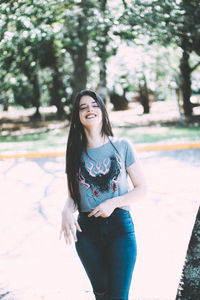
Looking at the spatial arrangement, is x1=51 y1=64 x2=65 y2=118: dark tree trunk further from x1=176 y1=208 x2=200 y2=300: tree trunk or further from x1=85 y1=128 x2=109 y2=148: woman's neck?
x1=176 y1=208 x2=200 y2=300: tree trunk

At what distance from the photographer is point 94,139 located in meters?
2.08

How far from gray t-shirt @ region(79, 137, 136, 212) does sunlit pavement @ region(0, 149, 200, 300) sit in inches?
52.9

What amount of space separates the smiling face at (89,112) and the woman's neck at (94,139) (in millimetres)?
39

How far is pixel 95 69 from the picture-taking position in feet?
75.3

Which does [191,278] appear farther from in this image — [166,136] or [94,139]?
[166,136]

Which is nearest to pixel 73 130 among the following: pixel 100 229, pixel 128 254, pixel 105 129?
pixel 105 129

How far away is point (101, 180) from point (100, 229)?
0.26 m

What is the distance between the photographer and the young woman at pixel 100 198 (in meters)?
1.89

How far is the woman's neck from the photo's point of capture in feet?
6.80

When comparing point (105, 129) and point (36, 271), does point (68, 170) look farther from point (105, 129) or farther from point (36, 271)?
point (36, 271)

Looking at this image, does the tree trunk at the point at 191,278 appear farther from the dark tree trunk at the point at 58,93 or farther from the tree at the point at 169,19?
the dark tree trunk at the point at 58,93

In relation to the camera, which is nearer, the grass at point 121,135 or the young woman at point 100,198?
the young woman at point 100,198

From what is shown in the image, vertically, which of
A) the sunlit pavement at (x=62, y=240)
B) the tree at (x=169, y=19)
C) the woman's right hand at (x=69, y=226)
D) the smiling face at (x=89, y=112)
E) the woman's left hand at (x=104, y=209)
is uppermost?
the tree at (x=169, y=19)

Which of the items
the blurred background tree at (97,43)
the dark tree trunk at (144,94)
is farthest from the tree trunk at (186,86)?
the dark tree trunk at (144,94)
